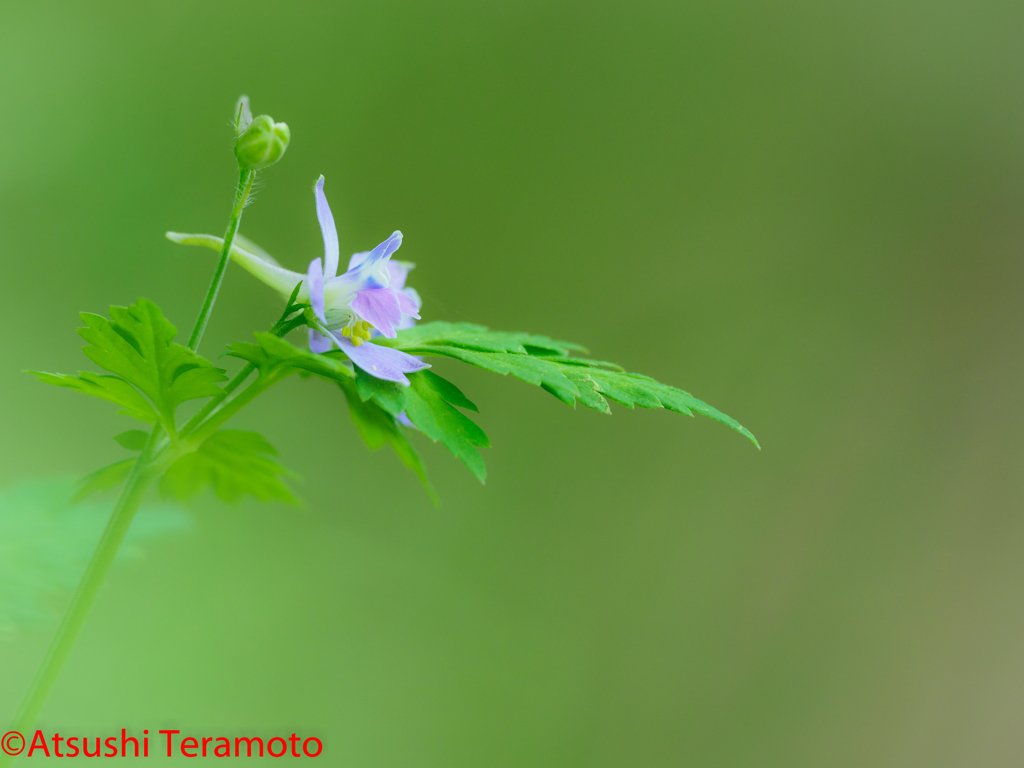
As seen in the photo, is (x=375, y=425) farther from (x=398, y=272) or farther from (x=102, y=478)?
(x=102, y=478)

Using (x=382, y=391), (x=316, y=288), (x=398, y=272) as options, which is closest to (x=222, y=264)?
(x=316, y=288)

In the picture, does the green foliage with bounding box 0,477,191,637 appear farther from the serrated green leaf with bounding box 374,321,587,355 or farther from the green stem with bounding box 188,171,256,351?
the serrated green leaf with bounding box 374,321,587,355

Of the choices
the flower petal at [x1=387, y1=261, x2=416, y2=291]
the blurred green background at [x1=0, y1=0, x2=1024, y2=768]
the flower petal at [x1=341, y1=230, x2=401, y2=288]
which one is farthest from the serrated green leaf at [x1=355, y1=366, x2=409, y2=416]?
the blurred green background at [x1=0, y1=0, x2=1024, y2=768]

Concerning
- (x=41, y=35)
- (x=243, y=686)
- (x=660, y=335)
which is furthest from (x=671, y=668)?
(x=41, y=35)

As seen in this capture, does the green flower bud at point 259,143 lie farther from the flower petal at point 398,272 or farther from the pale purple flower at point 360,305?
the flower petal at point 398,272

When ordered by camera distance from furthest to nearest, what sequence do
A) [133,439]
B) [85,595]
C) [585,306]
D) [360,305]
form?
[585,306]
[133,439]
[360,305]
[85,595]

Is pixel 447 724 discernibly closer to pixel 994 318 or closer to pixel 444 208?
pixel 444 208
